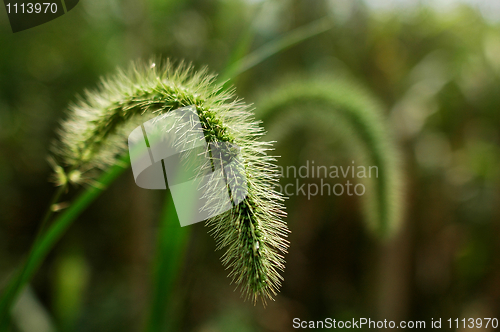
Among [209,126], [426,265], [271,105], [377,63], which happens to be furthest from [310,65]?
[209,126]

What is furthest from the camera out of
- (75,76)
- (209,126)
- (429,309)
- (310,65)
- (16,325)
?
(75,76)

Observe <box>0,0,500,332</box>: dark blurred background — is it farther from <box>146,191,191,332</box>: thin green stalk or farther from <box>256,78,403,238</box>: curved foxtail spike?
<box>146,191,191,332</box>: thin green stalk

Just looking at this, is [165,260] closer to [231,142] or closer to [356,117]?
[231,142]

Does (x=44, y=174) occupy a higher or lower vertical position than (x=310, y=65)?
lower

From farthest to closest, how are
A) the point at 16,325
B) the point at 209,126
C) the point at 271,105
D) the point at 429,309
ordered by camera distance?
the point at 429,309
the point at 16,325
the point at 271,105
the point at 209,126

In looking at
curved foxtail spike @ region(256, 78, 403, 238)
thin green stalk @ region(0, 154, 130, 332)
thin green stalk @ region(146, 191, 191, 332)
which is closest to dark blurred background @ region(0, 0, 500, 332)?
curved foxtail spike @ region(256, 78, 403, 238)

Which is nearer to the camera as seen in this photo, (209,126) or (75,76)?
(209,126)

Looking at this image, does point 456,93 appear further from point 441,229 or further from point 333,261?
point 333,261
